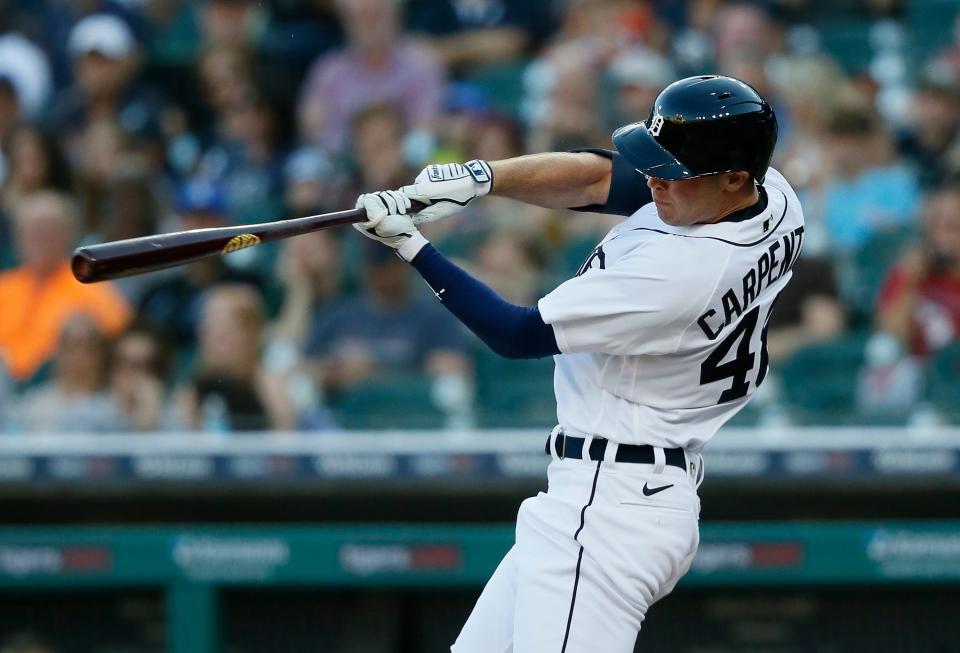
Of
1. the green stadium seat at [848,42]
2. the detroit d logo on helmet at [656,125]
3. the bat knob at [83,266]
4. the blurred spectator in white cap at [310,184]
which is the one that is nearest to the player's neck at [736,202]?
the detroit d logo on helmet at [656,125]

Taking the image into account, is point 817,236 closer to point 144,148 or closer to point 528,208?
point 528,208

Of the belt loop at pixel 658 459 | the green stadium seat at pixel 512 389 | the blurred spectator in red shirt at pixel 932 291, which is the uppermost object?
the belt loop at pixel 658 459

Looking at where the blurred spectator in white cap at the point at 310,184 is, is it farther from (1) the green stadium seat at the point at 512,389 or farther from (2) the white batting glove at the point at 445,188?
(2) the white batting glove at the point at 445,188

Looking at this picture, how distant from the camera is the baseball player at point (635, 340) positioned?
7.74 feet

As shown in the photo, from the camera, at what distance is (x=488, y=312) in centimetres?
238

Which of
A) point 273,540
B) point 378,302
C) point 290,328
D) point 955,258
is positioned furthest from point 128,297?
point 955,258

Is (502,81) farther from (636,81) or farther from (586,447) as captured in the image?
Result: (586,447)

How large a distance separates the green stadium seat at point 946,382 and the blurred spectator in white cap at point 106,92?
11.3 feet

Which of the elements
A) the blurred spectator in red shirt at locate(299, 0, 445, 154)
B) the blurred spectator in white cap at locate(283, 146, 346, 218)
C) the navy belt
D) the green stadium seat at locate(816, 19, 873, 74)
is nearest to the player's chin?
the navy belt

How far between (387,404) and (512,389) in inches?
16.5

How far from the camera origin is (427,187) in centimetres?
248

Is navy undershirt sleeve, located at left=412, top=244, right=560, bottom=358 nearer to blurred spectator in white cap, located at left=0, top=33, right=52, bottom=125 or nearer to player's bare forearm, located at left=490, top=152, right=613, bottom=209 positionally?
player's bare forearm, located at left=490, top=152, right=613, bottom=209

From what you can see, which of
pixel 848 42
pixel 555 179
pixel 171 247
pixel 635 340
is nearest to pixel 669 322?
pixel 635 340

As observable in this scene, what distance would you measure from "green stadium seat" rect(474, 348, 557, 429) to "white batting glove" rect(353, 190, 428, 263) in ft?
5.68
